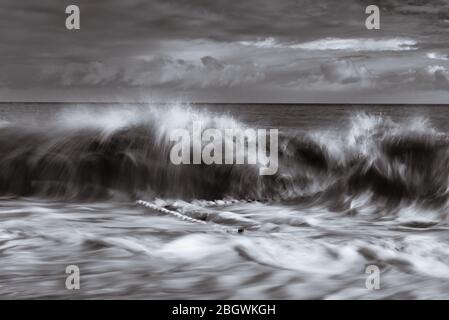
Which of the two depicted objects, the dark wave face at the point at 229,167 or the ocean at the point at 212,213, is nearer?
the ocean at the point at 212,213

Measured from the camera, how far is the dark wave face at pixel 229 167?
8773mm

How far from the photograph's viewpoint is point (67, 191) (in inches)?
349

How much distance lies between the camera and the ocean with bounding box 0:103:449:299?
14.4 feet

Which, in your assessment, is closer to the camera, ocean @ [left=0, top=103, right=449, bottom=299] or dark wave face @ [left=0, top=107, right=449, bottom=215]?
ocean @ [left=0, top=103, right=449, bottom=299]

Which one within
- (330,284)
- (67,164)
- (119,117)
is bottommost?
(330,284)

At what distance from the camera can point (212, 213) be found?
23.2ft

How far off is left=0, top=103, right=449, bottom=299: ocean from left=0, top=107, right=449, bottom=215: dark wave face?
0.10 feet

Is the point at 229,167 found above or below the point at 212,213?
above

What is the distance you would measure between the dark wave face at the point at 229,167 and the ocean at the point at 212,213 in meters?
0.03

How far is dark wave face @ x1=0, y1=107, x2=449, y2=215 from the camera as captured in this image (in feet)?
28.8

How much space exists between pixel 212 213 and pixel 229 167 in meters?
2.58

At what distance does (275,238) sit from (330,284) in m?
1.48
